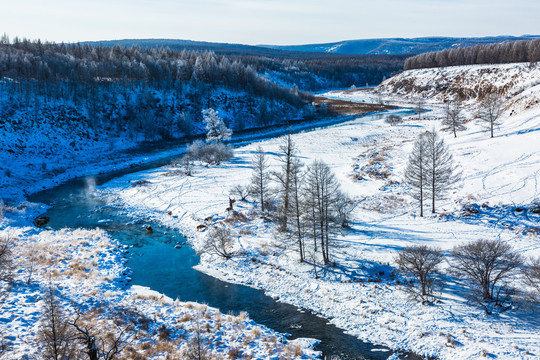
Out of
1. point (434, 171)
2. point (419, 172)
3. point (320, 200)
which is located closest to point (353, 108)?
point (419, 172)

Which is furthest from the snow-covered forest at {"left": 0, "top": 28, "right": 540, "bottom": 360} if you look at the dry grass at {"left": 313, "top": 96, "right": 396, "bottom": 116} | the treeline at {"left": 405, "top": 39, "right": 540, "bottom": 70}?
the treeline at {"left": 405, "top": 39, "right": 540, "bottom": 70}

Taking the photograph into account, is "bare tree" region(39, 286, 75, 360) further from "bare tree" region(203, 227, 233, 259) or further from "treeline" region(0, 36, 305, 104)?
"treeline" region(0, 36, 305, 104)

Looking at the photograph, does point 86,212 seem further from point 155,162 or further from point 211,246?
point 155,162

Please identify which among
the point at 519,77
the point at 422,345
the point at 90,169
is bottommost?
the point at 422,345

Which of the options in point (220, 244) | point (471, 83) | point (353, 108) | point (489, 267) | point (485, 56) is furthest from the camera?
point (485, 56)

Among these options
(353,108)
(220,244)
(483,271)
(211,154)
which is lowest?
(220,244)

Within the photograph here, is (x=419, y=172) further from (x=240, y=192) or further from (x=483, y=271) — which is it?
(x=240, y=192)

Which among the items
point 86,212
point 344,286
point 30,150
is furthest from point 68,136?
point 344,286
